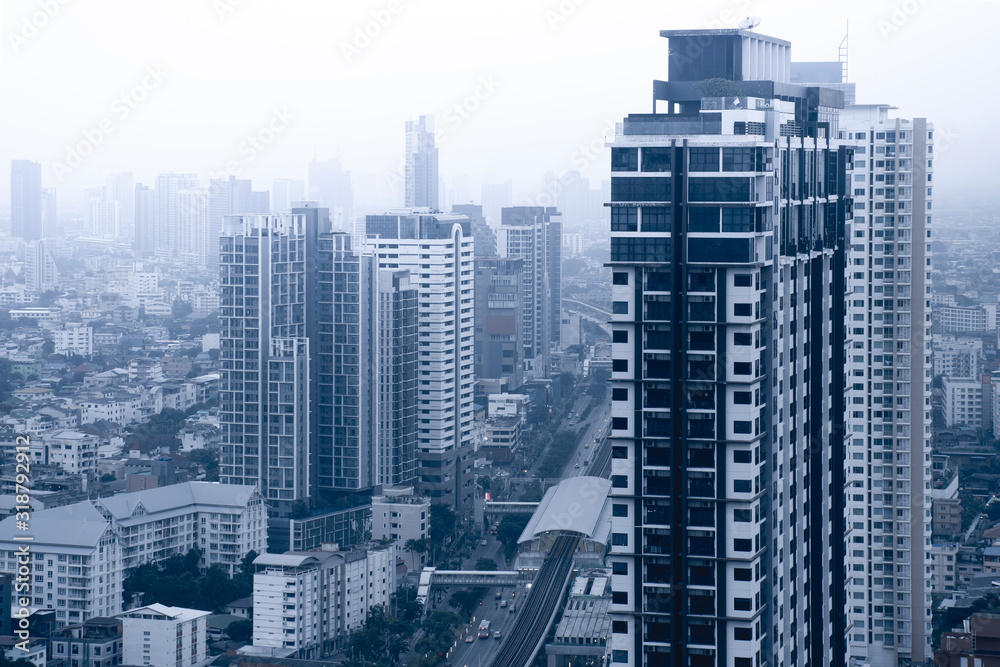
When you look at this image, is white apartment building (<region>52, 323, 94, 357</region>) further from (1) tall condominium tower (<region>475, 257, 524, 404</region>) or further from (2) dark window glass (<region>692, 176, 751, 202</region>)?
(2) dark window glass (<region>692, 176, 751, 202</region>)

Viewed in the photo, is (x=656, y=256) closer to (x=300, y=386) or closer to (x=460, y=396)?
(x=300, y=386)

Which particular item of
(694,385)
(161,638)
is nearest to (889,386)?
(694,385)

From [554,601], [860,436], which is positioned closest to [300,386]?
[554,601]

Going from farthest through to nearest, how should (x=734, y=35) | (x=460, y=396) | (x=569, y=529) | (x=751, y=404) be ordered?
(x=460, y=396) < (x=569, y=529) < (x=734, y=35) < (x=751, y=404)

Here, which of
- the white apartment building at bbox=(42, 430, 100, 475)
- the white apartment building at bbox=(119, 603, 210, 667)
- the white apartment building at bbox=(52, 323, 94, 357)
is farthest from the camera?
the white apartment building at bbox=(52, 323, 94, 357)

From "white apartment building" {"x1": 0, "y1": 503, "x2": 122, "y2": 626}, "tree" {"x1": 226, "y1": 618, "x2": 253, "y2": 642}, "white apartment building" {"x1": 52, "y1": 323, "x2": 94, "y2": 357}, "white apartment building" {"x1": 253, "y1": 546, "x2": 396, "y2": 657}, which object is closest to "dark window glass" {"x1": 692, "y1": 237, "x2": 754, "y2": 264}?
"white apartment building" {"x1": 253, "y1": 546, "x2": 396, "y2": 657}
